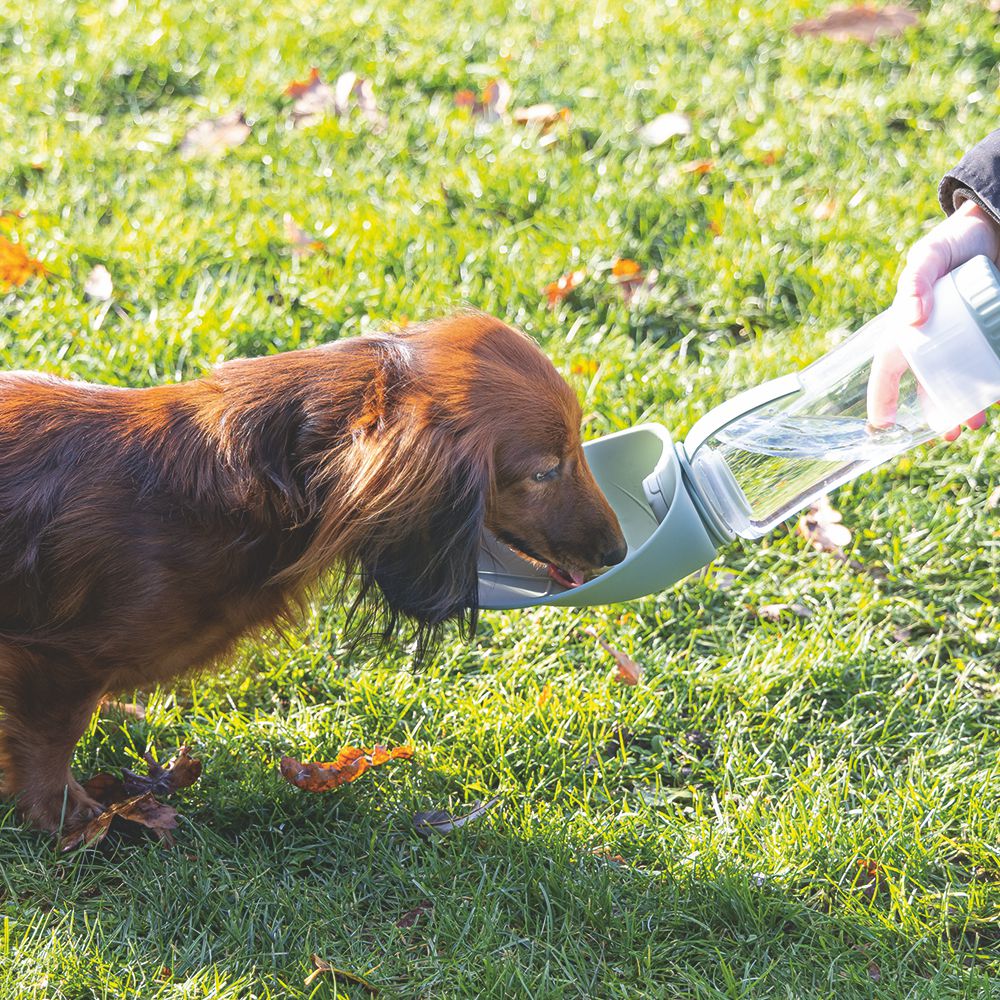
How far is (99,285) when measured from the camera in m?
4.33

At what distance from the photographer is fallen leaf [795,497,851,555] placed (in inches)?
146

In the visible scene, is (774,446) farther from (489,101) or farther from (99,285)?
(489,101)

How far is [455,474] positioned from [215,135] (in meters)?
3.24

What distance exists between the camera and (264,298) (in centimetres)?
→ 428

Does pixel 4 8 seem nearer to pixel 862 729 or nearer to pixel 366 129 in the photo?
pixel 366 129

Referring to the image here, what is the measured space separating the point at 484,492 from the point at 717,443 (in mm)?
894

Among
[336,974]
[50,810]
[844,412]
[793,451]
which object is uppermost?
[844,412]

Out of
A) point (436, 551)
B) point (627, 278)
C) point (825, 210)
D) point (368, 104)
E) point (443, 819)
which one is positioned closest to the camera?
point (436, 551)

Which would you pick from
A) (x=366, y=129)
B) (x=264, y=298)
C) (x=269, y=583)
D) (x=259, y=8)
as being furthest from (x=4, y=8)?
(x=269, y=583)

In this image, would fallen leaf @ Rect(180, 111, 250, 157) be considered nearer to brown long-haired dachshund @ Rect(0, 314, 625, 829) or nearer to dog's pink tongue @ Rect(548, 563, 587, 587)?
brown long-haired dachshund @ Rect(0, 314, 625, 829)

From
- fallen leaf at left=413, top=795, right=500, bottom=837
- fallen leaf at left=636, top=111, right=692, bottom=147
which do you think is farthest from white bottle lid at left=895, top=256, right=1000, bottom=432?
fallen leaf at left=636, top=111, right=692, bottom=147

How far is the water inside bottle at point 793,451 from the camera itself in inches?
130

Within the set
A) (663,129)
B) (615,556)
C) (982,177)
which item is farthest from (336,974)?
(663,129)

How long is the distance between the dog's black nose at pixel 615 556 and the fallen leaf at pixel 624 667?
1.62ft
